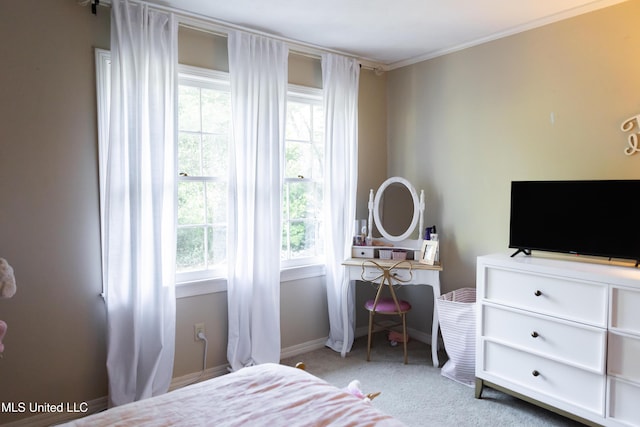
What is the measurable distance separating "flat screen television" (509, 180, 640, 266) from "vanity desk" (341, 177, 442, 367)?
730mm

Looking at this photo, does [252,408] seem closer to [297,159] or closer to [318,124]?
[297,159]

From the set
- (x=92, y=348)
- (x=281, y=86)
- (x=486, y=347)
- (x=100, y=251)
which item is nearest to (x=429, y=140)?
(x=281, y=86)

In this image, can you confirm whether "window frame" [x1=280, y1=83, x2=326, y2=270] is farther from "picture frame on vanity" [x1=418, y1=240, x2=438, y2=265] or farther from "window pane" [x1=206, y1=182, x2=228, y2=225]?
"picture frame on vanity" [x1=418, y1=240, x2=438, y2=265]

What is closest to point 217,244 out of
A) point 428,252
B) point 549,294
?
point 428,252

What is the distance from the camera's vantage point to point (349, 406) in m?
1.46

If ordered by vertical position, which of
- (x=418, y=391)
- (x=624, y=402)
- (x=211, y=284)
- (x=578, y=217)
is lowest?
(x=418, y=391)

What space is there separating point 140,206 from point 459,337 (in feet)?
7.42

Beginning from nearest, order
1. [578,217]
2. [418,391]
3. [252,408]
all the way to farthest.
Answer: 1. [252,408]
2. [578,217]
3. [418,391]

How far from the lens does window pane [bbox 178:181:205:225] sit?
3018 millimetres

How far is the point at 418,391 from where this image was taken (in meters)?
2.93

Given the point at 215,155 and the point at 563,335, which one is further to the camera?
the point at 215,155

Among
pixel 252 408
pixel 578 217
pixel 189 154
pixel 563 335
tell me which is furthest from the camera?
pixel 189 154

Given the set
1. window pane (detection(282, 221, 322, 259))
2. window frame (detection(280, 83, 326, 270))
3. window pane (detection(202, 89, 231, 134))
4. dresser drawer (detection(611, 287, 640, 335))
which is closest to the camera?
dresser drawer (detection(611, 287, 640, 335))

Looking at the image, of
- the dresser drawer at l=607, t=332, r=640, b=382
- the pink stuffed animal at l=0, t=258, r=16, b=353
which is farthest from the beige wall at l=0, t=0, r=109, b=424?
the dresser drawer at l=607, t=332, r=640, b=382
